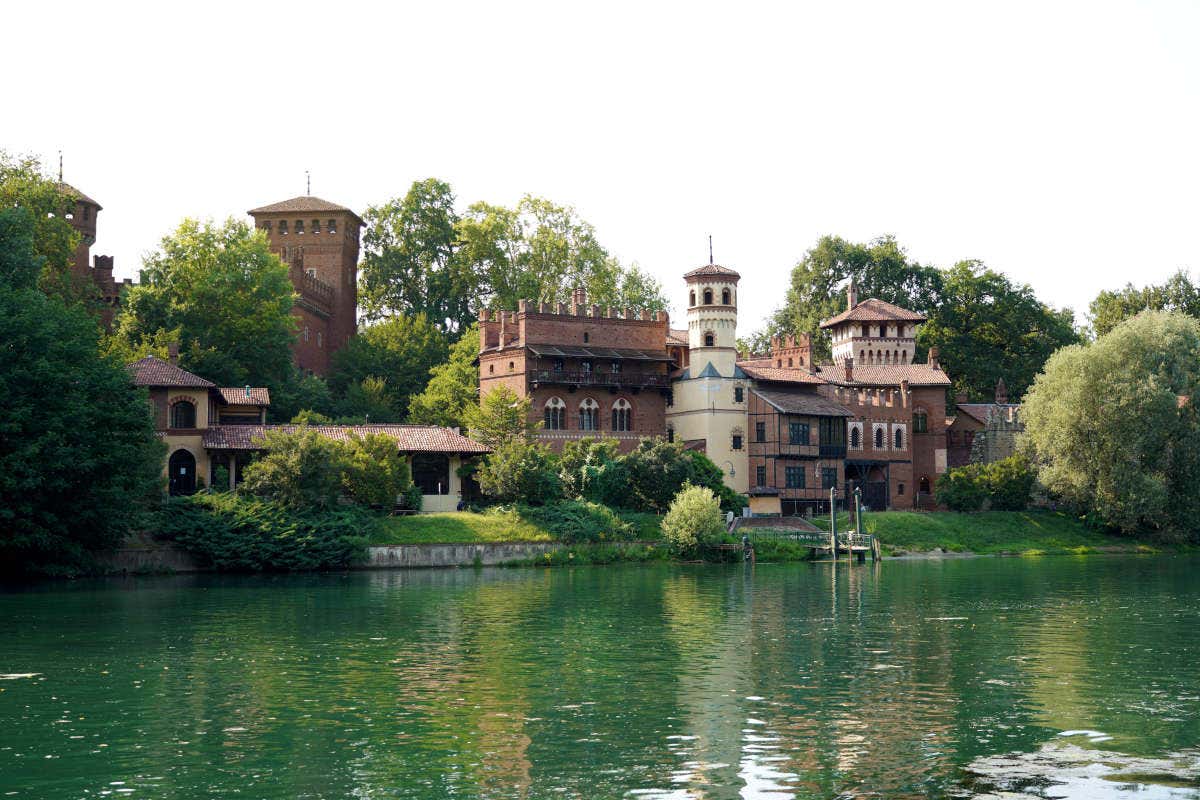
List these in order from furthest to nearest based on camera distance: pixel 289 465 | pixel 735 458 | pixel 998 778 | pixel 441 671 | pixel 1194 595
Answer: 1. pixel 735 458
2. pixel 289 465
3. pixel 1194 595
4. pixel 441 671
5. pixel 998 778

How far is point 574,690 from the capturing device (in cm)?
2219

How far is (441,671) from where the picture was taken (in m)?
24.3

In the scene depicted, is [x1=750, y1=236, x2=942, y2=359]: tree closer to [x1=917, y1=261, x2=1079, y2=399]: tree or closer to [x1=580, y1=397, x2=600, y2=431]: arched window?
[x1=917, y1=261, x2=1079, y2=399]: tree

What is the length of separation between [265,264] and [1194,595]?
153ft

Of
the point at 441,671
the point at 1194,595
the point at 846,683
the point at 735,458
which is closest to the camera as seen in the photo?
the point at 846,683

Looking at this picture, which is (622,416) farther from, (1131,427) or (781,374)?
(1131,427)

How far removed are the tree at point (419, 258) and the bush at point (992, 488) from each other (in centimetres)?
3219

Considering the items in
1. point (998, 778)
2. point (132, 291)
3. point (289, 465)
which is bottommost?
point (998, 778)

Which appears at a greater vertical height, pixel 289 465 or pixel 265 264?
pixel 265 264

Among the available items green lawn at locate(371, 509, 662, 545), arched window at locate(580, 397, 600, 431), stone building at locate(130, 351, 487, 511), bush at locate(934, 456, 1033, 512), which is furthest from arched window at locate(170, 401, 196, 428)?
bush at locate(934, 456, 1033, 512)

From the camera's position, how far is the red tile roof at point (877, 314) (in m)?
83.6

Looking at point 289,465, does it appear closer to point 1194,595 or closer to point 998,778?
point 1194,595

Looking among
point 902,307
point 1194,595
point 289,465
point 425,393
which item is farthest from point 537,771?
point 902,307

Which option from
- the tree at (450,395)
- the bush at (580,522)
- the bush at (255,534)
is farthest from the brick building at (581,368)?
the bush at (255,534)
